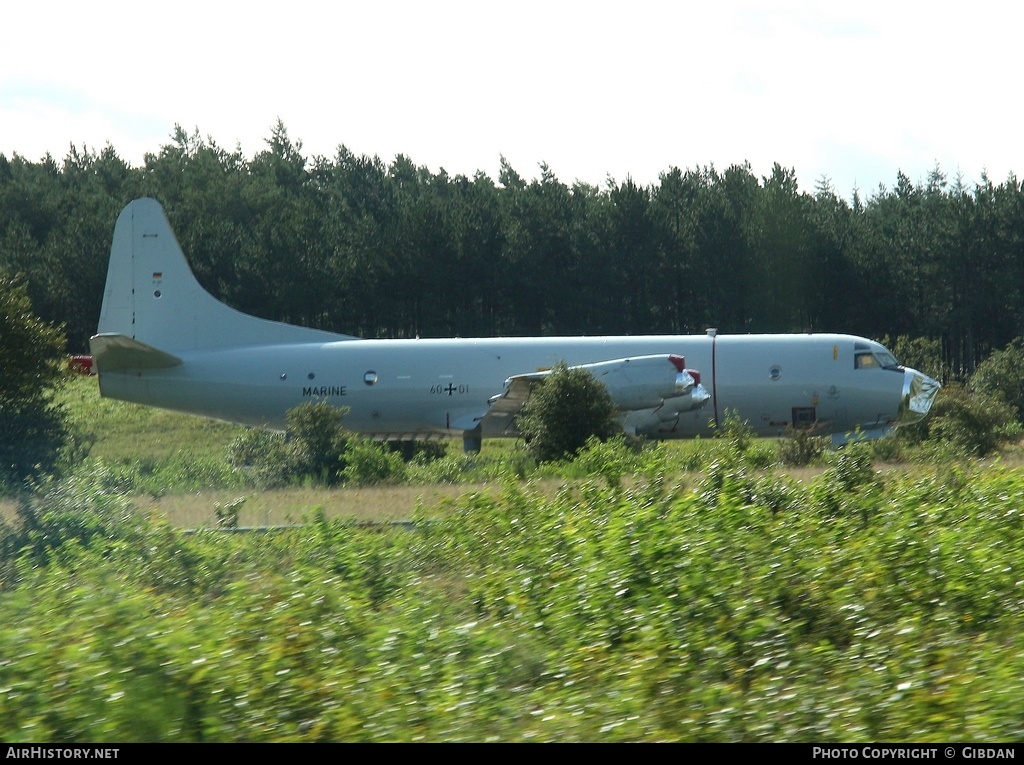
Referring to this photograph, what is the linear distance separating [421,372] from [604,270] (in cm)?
2934

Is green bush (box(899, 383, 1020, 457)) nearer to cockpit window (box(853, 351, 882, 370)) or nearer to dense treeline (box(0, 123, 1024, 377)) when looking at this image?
cockpit window (box(853, 351, 882, 370))

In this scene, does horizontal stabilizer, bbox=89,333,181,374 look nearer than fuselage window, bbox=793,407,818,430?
Yes

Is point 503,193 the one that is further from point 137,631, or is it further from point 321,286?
point 137,631

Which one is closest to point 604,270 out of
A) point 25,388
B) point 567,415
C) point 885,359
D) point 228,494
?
point 885,359

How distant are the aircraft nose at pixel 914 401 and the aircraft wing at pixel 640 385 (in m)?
5.39

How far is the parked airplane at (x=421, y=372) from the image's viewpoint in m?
28.2

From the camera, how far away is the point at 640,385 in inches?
1029

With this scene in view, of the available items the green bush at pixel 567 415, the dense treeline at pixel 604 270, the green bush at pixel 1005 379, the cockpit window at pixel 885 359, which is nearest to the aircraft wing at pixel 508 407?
the green bush at pixel 567 415

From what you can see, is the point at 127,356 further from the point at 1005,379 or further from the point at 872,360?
the point at 1005,379

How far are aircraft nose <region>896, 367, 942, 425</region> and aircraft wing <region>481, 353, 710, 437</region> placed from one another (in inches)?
212

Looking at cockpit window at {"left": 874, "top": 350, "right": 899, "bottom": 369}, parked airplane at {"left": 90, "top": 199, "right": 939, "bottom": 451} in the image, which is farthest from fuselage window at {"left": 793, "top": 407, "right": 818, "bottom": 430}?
cockpit window at {"left": 874, "top": 350, "right": 899, "bottom": 369}

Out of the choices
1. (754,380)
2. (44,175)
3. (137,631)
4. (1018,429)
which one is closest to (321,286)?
(754,380)

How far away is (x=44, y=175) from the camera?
83500 mm

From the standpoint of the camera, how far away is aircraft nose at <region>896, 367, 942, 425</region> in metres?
28.1
